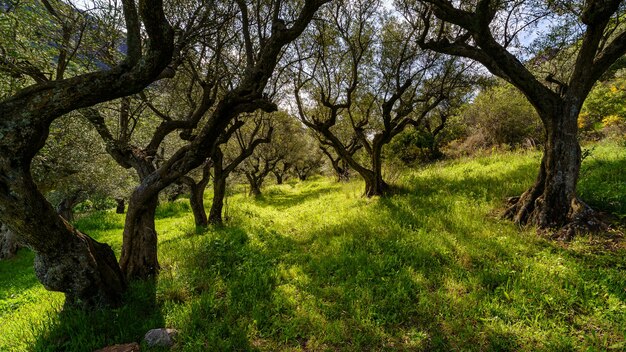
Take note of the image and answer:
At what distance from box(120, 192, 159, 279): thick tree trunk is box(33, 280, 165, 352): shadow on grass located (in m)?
1.27

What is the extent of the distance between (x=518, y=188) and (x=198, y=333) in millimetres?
9560

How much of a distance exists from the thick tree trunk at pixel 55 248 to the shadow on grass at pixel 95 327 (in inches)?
11.9

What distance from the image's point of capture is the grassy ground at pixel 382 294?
3881mm

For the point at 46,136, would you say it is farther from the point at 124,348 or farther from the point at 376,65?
the point at 376,65

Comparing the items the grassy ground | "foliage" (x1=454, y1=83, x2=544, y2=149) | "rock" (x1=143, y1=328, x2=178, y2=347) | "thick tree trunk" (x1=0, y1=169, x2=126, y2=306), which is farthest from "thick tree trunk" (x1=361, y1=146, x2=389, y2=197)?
"foliage" (x1=454, y1=83, x2=544, y2=149)

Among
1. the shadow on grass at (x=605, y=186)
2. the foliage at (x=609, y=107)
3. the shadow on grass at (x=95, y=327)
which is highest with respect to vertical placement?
the foliage at (x=609, y=107)

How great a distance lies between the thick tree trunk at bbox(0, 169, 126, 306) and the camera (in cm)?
374

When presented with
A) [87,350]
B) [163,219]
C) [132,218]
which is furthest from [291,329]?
[163,219]

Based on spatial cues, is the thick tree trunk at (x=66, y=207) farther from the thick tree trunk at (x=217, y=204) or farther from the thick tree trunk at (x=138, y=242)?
the thick tree trunk at (x=138, y=242)

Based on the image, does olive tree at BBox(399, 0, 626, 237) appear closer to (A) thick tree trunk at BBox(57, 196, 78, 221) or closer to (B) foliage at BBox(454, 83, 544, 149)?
(B) foliage at BBox(454, 83, 544, 149)

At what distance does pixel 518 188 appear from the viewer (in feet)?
27.9

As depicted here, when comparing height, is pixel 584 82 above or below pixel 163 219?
above

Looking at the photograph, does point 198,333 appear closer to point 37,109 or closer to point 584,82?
point 37,109

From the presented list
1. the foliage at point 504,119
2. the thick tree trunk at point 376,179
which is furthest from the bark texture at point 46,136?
the foliage at point 504,119
